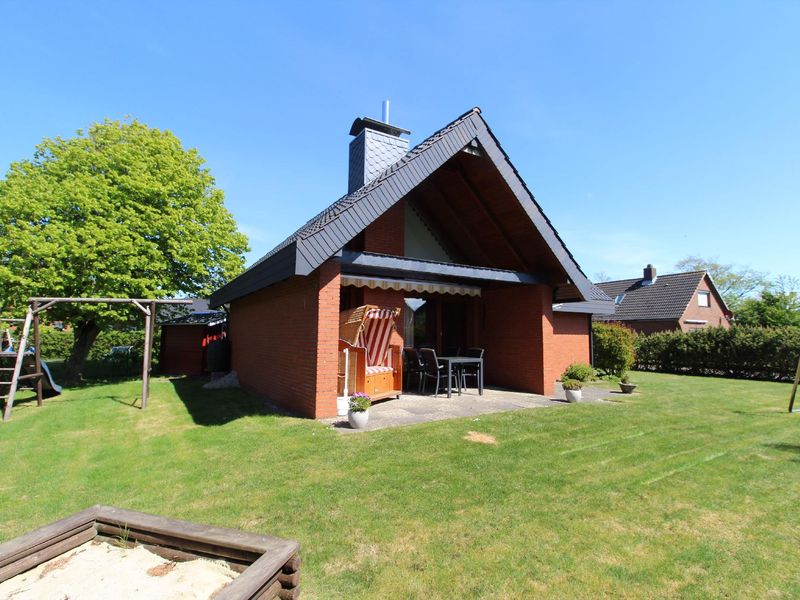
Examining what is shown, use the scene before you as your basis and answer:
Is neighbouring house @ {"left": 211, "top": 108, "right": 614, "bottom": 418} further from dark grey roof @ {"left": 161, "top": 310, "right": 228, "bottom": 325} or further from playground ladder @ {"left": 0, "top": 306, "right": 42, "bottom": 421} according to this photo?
dark grey roof @ {"left": 161, "top": 310, "right": 228, "bottom": 325}

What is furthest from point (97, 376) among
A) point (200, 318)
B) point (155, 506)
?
point (155, 506)

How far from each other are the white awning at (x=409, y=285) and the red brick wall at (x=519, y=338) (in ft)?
3.26

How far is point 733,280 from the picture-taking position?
190ft

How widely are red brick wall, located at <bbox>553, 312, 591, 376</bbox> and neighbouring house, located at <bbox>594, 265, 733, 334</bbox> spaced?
12.0 m

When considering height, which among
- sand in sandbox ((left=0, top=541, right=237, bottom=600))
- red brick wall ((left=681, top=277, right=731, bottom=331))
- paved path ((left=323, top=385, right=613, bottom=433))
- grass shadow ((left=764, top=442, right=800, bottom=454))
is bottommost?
grass shadow ((left=764, top=442, right=800, bottom=454))

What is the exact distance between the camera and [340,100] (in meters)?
11.1

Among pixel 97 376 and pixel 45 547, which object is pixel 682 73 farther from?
pixel 97 376

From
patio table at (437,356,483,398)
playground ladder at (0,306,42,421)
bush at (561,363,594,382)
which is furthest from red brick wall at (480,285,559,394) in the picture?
playground ladder at (0,306,42,421)

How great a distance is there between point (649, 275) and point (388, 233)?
3161 cm

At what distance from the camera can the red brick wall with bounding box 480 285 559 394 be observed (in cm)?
1171

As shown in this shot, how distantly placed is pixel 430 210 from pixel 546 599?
36.6ft

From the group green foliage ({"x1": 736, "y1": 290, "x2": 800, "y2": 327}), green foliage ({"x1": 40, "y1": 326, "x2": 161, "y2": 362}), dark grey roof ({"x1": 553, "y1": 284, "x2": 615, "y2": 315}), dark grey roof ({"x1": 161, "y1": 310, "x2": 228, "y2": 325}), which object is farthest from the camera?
green foliage ({"x1": 736, "y1": 290, "x2": 800, "y2": 327})

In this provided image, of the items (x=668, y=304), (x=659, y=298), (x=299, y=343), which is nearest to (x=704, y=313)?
(x=659, y=298)

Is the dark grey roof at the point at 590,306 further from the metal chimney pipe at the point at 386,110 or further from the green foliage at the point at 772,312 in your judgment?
the green foliage at the point at 772,312
